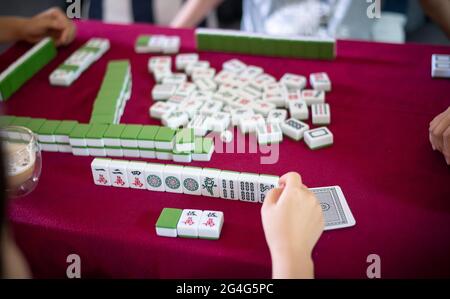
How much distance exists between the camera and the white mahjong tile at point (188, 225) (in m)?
1.18

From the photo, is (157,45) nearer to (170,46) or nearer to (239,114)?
(170,46)

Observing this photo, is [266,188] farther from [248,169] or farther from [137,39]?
[137,39]

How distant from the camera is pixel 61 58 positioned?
192 cm

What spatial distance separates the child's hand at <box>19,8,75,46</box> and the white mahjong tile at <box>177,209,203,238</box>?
1060mm

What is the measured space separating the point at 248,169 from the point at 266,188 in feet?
0.38

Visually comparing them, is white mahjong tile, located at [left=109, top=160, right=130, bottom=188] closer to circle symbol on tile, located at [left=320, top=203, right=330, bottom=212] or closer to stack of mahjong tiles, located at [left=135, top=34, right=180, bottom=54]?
circle symbol on tile, located at [left=320, top=203, right=330, bottom=212]

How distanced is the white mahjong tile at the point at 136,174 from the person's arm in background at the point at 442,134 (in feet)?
2.40

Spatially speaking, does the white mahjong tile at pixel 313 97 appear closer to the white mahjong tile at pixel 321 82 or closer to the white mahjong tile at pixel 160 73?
the white mahjong tile at pixel 321 82

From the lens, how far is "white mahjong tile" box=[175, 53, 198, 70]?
184 centimetres

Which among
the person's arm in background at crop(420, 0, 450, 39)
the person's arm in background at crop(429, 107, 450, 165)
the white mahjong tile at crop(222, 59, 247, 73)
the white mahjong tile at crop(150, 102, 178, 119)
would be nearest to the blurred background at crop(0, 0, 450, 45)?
the person's arm in background at crop(420, 0, 450, 39)

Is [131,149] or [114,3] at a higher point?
[114,3]

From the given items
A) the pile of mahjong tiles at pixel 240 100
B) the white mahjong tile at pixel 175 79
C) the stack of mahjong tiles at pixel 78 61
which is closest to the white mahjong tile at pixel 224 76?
the pile of mahjong tiles at pixel 240 100

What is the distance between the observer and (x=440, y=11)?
1.84 m
